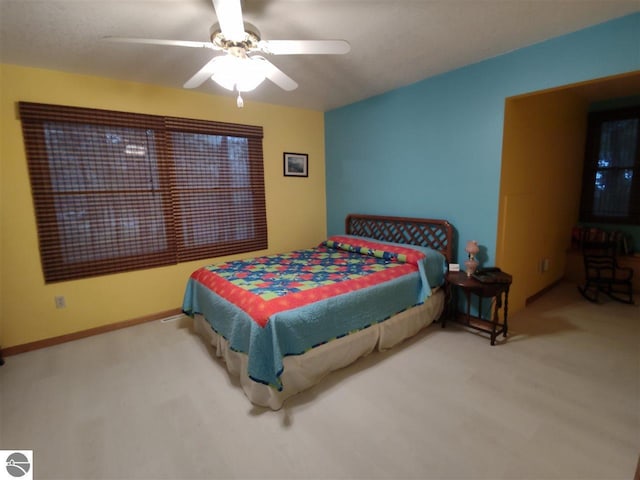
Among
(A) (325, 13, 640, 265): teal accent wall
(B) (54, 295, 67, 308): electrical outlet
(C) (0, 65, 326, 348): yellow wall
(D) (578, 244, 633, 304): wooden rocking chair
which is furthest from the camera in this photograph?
(D) (578, 244, 633, 304): wooden rocking chair

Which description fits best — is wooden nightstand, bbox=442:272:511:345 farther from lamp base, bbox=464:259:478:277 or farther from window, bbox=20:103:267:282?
window, bbox=20:103:267:282

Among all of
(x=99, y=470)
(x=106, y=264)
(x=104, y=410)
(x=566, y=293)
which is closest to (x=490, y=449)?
(x=99, y=470)

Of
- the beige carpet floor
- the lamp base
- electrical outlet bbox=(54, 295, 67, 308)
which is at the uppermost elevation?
the lamp base

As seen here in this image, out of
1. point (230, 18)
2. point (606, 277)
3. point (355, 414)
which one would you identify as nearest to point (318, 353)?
point (355, 414)

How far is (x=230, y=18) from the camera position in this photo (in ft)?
4.76

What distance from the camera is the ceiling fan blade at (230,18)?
4.47 feet

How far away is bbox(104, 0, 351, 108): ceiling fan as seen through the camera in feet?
4.98

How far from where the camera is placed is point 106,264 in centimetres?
296

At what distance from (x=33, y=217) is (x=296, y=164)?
2.84 m

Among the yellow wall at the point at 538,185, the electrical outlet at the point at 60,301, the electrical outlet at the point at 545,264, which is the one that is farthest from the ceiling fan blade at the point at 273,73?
the electrical outlet at the point at 545,264

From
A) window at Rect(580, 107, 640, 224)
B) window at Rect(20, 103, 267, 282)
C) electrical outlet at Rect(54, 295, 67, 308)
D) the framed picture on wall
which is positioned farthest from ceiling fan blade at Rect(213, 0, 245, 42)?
window at Rect(580, 107, 640, 224)

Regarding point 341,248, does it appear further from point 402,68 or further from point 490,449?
point 490,449

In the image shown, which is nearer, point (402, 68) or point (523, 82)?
point (523, 82)

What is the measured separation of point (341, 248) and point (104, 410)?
101 inches
